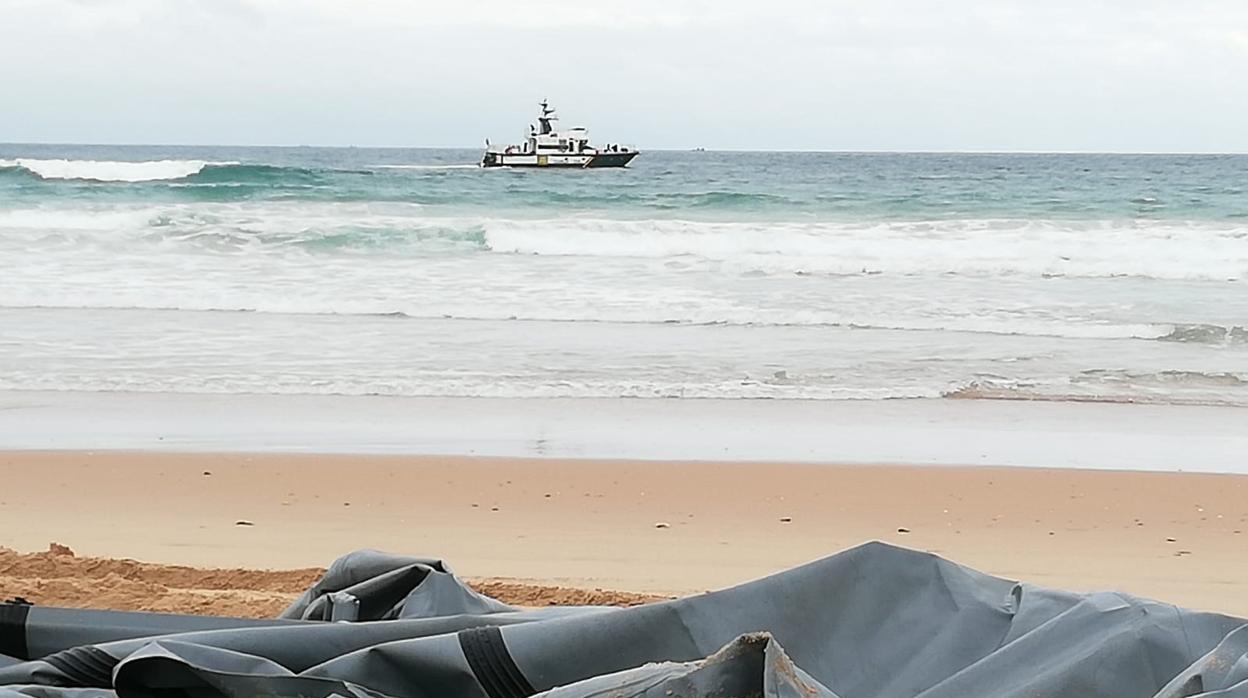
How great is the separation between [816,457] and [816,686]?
4.94m

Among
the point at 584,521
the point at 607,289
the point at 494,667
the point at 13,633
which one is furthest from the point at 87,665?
the point at 607,289

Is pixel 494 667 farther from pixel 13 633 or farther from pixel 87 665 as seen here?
pixel 13 633

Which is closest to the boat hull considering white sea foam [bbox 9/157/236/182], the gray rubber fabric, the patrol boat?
the patrol boat

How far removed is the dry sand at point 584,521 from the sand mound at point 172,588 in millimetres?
11

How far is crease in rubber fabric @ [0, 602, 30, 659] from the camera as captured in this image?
221 cm

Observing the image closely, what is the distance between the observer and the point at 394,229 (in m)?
18.2

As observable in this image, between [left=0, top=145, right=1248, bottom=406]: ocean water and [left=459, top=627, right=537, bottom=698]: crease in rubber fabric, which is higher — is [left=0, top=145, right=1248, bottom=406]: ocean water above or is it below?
below

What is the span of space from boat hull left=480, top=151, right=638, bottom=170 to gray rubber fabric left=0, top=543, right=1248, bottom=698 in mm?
41369

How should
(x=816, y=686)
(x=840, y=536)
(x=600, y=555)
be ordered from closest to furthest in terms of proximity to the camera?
(x=816, y=686), (x=600, y=555), (x=840, y=536)

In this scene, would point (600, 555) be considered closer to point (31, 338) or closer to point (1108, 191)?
point (31, 338)

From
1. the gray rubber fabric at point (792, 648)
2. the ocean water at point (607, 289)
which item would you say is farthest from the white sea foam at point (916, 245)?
the gray rubber fabric at point (792, 648)

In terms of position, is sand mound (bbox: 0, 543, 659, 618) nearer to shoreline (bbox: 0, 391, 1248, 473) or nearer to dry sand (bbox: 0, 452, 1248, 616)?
dry sand (bbox: 0, 452, 1248, 616)

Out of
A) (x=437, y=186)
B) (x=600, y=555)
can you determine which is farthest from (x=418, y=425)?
(x=437, y=186)

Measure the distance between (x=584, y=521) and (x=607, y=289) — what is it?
28.2ft
